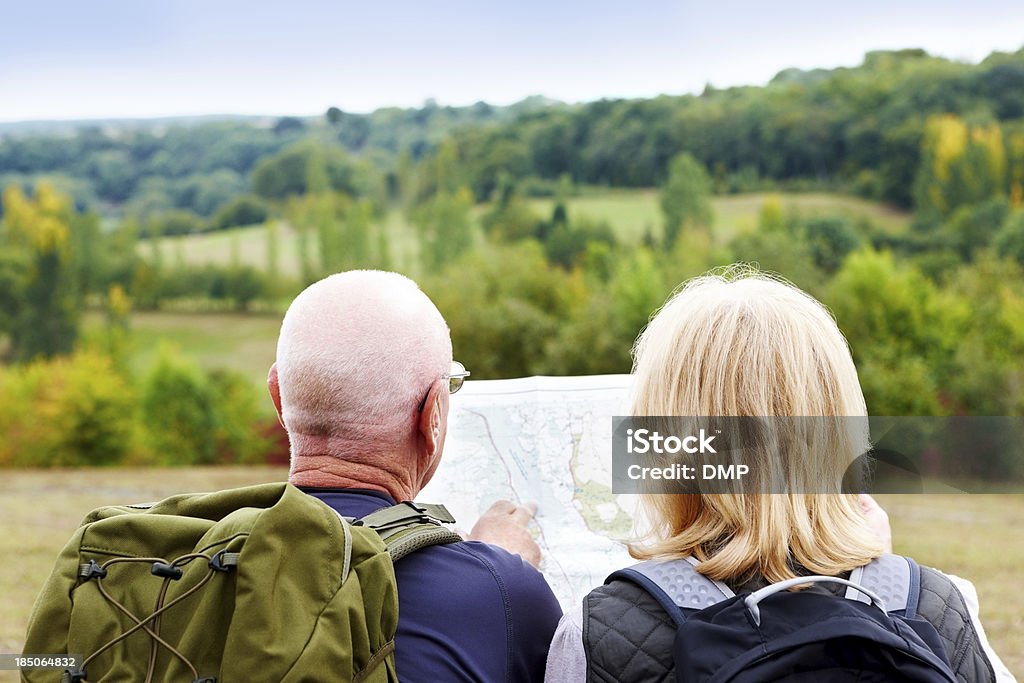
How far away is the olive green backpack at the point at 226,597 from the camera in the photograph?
1.63 meters

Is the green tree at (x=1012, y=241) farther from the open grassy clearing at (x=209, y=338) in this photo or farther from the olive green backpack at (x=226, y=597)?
the olive green backpack at (x=226, y=597)

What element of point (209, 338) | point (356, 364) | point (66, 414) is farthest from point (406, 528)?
point (209, 338)

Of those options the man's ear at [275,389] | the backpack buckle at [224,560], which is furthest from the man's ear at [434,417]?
the backpack buckle at [224,560]

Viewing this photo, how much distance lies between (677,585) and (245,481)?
78.1 feet

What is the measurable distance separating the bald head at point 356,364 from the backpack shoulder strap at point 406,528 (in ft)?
0.51

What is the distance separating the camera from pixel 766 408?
5.81 ft

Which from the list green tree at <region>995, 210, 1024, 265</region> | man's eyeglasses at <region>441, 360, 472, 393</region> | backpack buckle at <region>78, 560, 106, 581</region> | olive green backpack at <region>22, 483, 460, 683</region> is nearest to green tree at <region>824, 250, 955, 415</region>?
green tree at <region>995, 210, 1024, 265</region>

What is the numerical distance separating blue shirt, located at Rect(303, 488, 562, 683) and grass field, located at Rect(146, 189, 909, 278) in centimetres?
4859

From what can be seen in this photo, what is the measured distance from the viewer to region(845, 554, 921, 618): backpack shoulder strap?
1.68m

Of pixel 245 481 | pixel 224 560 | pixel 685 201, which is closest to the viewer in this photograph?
pixel 224 560

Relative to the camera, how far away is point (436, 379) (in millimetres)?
2105

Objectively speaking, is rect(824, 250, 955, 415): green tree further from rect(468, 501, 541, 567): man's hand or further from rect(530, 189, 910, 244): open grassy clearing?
rect(468, 501, 541, 567): man's hand

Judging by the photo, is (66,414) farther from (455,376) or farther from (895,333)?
(455,376)

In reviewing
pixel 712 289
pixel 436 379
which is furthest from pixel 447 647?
pixel 712 289
